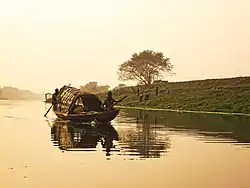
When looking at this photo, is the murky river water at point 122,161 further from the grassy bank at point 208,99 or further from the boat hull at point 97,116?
the grassy bank at point 208,99

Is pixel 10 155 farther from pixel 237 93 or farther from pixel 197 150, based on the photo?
pixel 237 93

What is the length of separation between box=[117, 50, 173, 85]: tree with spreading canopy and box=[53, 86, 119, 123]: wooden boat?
202ft

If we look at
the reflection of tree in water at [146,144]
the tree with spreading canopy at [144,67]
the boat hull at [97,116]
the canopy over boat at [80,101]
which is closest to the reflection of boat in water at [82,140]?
the reflection of tree in water at [146,144]

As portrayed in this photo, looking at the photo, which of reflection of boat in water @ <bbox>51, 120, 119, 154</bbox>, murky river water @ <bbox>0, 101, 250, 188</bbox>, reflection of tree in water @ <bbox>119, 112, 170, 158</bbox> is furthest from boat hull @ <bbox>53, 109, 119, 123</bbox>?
murky river water @ <bbox>0, 101, 250, 188</bbox>

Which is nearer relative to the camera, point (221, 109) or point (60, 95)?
point (60, 95)

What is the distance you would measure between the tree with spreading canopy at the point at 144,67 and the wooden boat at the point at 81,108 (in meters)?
61.4

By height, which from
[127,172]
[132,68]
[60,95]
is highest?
[132,68]

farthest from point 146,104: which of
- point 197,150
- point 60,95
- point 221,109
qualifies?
point 197,150

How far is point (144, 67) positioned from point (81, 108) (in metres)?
65.7

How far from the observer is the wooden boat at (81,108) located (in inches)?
1575

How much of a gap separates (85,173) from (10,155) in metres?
4.97

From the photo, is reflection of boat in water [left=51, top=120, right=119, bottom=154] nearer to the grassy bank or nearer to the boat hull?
the boat hull

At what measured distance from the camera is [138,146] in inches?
979

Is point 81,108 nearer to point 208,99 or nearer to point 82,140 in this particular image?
point 82,140
